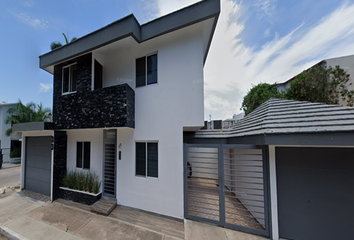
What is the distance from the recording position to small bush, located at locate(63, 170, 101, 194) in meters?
4.82

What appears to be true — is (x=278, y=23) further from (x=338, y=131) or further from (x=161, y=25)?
(x=338, y=131)

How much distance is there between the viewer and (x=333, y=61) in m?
10.3

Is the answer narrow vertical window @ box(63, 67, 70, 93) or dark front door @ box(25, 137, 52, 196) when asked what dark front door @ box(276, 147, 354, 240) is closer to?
narrow vertical window @ box(63, 67, 70, 93)

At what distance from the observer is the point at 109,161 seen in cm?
513

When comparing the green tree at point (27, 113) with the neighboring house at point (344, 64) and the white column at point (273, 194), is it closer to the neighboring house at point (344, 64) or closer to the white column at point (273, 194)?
the white column at point (273, 194)

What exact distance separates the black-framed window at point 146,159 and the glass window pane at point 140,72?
2.43 m

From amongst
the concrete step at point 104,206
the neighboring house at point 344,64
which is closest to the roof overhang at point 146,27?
the concrete step at point 104,206

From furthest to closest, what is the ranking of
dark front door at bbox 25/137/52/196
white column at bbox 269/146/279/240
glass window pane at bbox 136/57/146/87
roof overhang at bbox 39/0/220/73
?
dark front door at bbox 25/137/52/196 < glass window pane at bbox 136/57/146/87 < roof overhang at bbox 39/0/220/73 < white column at bbox 269/146/279/240

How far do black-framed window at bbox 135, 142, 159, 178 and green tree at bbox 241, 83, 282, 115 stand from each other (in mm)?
12937

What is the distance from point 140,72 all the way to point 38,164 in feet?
21.5

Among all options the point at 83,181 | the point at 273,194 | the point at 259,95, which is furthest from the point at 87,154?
the point at 259,95

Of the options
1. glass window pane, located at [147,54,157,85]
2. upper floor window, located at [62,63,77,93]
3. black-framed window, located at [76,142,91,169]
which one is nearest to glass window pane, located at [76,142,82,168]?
black-framed window, located at [76,142,91,169]

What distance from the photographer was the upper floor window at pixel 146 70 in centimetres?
469

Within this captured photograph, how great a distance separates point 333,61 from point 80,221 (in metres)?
19.7
